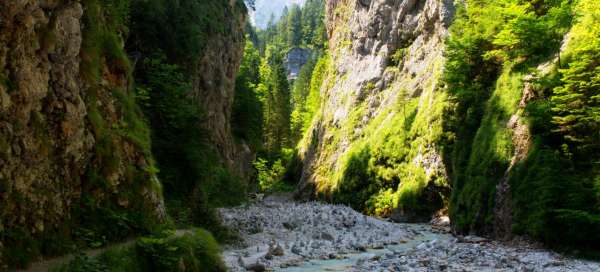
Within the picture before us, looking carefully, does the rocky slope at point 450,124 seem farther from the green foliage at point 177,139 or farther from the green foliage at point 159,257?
the green foliage at point 177,139

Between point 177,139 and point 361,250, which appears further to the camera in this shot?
point 361,250

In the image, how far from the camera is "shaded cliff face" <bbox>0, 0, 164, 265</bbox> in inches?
313

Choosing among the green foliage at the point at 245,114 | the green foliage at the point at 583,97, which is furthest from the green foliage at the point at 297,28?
the green foliage at the point at 583,97

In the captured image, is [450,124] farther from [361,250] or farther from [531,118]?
[361,250]

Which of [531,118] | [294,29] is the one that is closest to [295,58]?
[294,29]

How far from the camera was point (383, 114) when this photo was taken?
42.8 meters

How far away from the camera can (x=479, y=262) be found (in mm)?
13797

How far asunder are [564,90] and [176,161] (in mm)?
13298

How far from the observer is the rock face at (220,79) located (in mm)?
26938

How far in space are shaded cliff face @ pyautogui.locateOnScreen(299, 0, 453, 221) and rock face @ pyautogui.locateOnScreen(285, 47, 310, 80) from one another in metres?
79.8

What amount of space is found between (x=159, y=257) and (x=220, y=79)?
71.3ft

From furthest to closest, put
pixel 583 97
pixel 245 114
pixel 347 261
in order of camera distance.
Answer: pixel 245 114
pixel 347 261
pixel 583 97

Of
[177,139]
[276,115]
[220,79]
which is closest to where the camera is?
[177,139]

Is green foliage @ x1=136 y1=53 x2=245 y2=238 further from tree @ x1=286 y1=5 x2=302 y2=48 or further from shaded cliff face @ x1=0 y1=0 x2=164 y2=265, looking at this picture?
tree @ x1=286 y1=5 x2=302 y2=48
